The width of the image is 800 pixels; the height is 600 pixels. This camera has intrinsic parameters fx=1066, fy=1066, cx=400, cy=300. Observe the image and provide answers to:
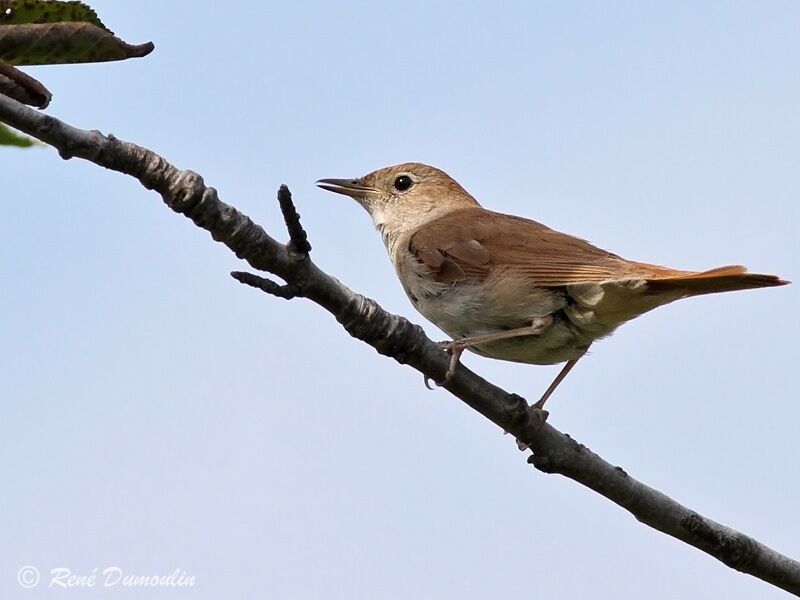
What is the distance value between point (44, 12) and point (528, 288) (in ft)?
14.3

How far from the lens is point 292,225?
149 inches

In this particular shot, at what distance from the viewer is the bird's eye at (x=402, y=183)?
31.3ft

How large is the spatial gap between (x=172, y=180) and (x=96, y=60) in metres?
0.70

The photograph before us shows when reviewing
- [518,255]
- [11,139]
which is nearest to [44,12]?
[11,139]

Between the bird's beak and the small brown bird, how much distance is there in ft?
5.52

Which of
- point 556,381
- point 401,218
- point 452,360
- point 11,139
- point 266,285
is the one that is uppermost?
point 401,218

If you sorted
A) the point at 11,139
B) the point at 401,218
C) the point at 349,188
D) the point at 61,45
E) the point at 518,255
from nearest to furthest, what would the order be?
the point at 61,45
the point at 11,139
the point at 518,255
the point at 401,218
the point at 349,188

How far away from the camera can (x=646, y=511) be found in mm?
5500

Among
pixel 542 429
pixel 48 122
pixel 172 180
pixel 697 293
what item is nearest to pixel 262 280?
pixel 172 180

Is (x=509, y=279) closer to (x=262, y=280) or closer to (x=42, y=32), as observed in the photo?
(x=262, y=280)

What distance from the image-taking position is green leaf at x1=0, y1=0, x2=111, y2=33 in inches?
114

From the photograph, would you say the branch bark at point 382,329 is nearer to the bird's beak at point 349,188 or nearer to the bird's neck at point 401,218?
the bird's neck at point 401,218

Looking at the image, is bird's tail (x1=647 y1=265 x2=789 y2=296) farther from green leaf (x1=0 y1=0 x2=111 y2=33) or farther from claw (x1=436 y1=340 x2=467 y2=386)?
green leaf (x1=0 y1=0 x2=111 y2=33)

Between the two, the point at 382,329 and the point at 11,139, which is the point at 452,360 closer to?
the point at 382,329
